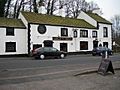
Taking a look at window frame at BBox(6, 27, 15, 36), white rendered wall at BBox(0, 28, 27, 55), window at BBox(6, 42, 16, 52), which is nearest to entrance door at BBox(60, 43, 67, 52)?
white rendered wall at BBox(0, 28, 27, 55)

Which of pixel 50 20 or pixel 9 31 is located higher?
pixel 50 20

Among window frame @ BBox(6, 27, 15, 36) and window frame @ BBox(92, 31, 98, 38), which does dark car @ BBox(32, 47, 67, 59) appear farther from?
window frame @ BBox(92, 31, 98, 38)

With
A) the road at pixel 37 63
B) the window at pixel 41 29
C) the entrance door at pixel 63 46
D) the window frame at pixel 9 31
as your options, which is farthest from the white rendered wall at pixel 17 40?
the road at pixel 37 63

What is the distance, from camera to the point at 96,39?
5462 centimetres

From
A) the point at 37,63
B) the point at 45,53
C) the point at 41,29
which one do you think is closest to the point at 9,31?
the point at 41,29

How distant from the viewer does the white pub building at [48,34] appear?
4222cm

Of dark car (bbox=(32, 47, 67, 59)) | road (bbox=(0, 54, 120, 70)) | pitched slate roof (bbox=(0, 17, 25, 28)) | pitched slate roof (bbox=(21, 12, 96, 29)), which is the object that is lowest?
road (bbox=(0, 54, 120, 70))

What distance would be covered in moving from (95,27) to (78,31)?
592 cm

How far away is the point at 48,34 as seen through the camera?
45.8 m

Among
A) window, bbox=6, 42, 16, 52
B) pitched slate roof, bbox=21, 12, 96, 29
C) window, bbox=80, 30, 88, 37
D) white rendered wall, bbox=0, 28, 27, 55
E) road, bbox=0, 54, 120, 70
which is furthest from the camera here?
window, bbox=80, 30, 88, 37

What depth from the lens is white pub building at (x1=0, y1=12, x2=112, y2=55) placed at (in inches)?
1662

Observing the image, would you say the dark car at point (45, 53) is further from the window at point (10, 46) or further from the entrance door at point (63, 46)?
the entrance door at point (63, 46)

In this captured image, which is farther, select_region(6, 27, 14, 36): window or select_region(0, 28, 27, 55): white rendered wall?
select_region(6, 27, 14, 36): window

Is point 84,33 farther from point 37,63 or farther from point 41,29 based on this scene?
point 37,63
